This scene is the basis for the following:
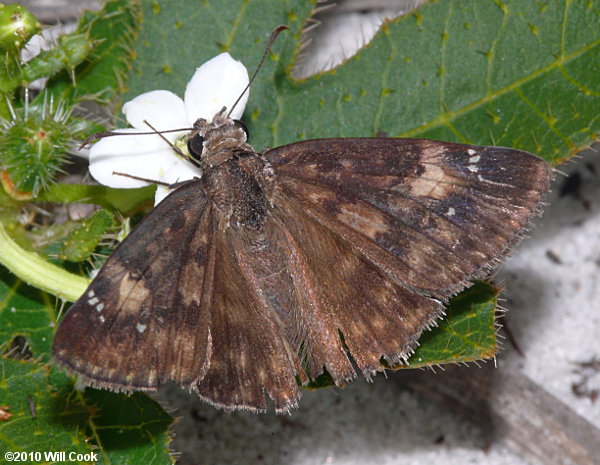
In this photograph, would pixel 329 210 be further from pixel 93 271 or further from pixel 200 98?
pixel 93 271

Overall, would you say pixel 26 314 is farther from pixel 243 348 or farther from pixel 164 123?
pixel 243 348

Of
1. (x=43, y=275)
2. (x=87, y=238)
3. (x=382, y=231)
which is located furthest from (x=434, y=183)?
(x=43, y=275)

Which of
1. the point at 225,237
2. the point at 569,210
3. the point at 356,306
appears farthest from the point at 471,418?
the point at 225,237

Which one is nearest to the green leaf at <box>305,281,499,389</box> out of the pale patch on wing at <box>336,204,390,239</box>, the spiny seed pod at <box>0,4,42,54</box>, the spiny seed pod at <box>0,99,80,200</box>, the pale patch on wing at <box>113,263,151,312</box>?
the pale patch on wing at <box>336,204,390,239</box>

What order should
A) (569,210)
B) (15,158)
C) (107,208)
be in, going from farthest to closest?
(569,210)
(107,208)
(15,158)

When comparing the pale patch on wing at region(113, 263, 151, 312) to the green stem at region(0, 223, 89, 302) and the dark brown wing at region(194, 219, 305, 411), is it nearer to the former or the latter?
the dark brown wing at region(194, 219, 305, 411)

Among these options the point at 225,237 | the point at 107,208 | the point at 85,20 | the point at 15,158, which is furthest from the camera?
the point at 85,20
